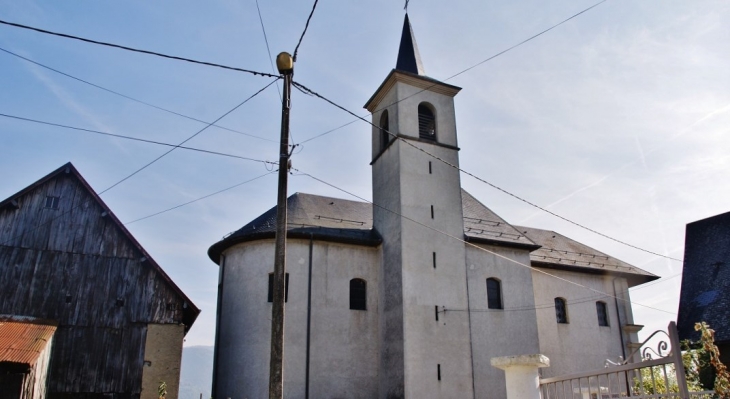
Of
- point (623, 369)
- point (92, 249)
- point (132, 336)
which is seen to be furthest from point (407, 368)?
A: point (623, 369)

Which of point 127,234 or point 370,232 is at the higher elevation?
point 370,232

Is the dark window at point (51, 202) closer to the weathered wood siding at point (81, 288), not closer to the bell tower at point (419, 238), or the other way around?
the weathered wood siding at point (81, 288)

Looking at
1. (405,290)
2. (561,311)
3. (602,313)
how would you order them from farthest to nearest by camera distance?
(602,313), (561,311), (405,290)

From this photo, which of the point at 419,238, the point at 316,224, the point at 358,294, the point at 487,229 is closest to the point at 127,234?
the point at 316,224

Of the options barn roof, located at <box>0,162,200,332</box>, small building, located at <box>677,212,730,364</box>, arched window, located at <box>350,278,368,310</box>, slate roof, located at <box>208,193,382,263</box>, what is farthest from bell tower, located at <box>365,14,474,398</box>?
small building, located at <box>677,212,730,364</box>

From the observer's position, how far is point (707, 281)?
2162cm

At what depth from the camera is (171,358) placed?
16.9 meters

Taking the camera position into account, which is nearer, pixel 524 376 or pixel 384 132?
pixel 524 376

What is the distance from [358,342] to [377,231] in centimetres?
471

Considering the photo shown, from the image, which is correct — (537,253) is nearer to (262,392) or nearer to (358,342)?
(358,342)

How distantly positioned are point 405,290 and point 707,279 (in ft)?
38.5

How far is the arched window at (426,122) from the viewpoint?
79.3 ft

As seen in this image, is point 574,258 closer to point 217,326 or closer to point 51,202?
point 217,326

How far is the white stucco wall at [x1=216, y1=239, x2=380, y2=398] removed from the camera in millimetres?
20156
